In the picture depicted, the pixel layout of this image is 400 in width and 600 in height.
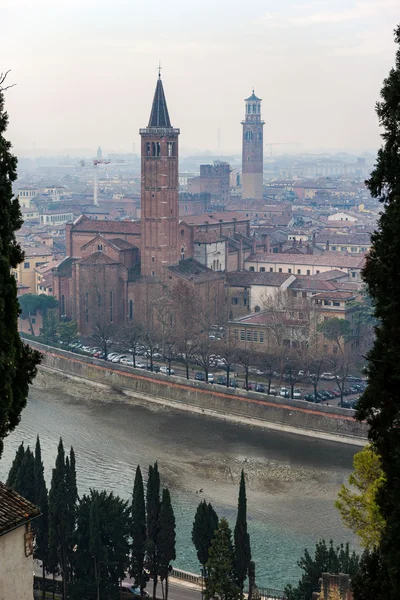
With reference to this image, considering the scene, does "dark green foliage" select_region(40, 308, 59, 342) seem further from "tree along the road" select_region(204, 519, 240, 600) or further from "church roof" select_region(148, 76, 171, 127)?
"tree along the road" select_region(204, 519, 240, 600)

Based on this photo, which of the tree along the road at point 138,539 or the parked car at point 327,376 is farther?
the parked car at point 327,376

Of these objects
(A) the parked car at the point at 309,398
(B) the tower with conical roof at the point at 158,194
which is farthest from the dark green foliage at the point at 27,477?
(B) the tower with conical roof at the point at 158,194

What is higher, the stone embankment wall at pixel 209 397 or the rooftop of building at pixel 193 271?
the rooftop of building at pixel 193 271

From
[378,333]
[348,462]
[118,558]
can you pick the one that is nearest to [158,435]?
[348,462]

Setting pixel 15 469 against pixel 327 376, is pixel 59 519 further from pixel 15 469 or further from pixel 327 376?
pixel 327 376

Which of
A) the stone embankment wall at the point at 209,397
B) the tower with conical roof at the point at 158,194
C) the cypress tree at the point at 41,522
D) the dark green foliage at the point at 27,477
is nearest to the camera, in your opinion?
the cypress tree at the point at 41,522

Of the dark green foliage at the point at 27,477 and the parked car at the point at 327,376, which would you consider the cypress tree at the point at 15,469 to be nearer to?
the dark green foliage at the point at 27,477

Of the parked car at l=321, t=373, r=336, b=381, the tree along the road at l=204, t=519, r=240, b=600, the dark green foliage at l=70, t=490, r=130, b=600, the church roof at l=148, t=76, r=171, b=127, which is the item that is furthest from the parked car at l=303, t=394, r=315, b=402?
the church roof at l=148, t=76, r=171, b=127
